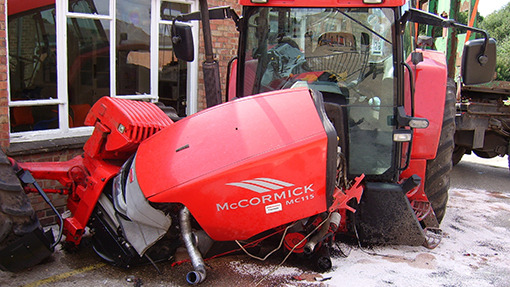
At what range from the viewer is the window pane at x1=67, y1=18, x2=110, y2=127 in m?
4.80

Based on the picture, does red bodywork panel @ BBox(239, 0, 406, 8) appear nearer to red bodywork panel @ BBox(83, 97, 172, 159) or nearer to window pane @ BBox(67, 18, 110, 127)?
red bodywork panel @ BBox(83, 97, 172, 159)

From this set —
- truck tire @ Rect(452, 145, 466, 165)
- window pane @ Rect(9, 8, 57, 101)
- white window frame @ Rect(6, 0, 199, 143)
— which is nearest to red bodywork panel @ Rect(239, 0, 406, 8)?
white window frame @ Rect(6, 0, 199, 143)


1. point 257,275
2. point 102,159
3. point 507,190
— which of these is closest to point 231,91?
point 102,159

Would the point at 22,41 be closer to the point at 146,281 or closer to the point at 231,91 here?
the point at 231,91

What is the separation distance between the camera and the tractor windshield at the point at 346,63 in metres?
3.65

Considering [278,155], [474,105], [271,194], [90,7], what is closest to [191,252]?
[271,194]

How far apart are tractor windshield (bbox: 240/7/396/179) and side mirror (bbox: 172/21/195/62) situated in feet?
2.01

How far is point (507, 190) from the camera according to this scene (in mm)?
6664

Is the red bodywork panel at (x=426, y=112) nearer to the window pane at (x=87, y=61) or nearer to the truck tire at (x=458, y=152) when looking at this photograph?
the window pane at (x=87, y=61)

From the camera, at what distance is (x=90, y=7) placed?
4.87 metres

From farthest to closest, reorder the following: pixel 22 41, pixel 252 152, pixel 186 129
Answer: pixel 22 41, pixel 186 129, pixel 252 152

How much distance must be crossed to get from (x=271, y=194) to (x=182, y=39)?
4.63ft

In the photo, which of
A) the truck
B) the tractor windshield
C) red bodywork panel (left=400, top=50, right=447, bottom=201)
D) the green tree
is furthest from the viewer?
the green tree

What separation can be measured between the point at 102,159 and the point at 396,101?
228cm
